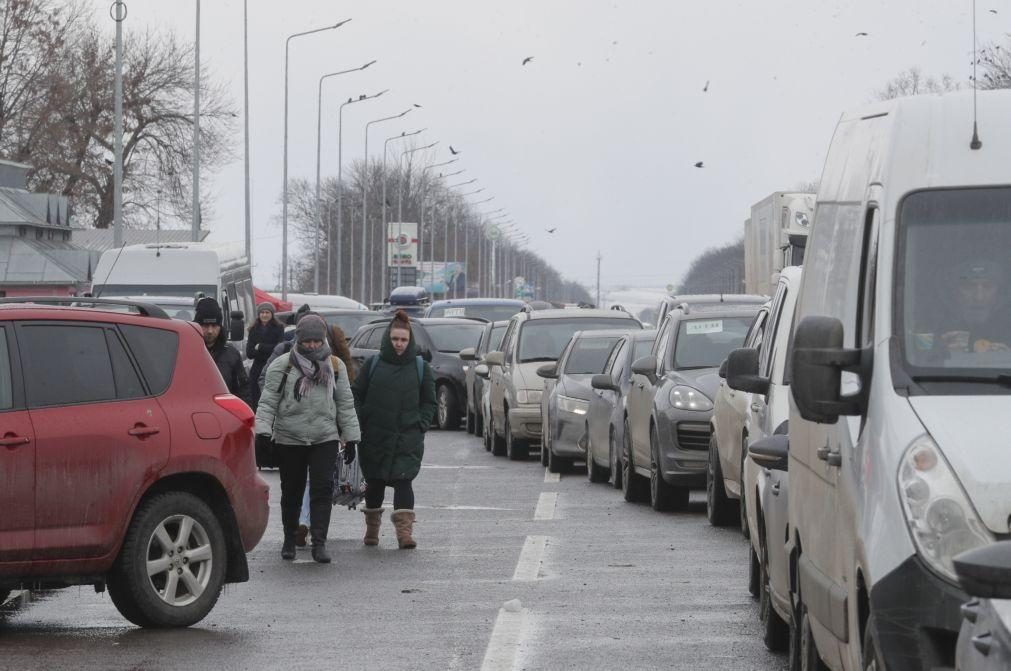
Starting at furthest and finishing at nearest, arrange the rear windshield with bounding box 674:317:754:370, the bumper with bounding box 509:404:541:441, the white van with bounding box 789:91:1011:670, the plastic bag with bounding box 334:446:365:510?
the bumper with bounding box 509:404:541:441 → the rear windshield with bounding box 674:317:754:370 → the plastic bag with bounding box 334:446:365:510 → the white van with bounding box 789:91:1011:670

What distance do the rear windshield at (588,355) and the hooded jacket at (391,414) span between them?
835 centimetres

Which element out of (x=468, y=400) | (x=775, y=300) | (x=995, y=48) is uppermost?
(x=995, y=48)

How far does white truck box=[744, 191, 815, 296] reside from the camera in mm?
32656

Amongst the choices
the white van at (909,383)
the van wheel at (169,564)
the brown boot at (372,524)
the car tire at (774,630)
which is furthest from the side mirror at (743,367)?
the brown boot at (372,524)

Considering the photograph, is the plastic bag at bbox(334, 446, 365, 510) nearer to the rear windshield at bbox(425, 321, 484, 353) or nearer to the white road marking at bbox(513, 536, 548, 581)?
the white road marking at bbox(513, 536, 548, 581)

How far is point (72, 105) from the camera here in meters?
78.2

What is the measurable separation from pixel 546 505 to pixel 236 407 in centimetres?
765

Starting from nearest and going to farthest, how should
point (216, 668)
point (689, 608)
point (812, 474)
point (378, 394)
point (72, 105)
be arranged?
point (812, 474), point (216, 668), point (689, 608), point (378, 394), point (72, 105)

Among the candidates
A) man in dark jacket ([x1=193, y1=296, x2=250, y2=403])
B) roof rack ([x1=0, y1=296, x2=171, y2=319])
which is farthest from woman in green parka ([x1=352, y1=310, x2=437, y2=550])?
roof rack ([x1=0, y1=296, x2=171, y2=319])

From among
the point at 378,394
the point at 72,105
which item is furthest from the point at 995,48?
the point at 378,394

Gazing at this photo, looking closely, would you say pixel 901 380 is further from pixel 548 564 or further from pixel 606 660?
pixel 548 564

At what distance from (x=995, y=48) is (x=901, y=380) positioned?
168 feet

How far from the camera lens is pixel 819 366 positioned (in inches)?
234

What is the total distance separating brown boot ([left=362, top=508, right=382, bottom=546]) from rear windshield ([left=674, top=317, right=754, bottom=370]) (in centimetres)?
392
